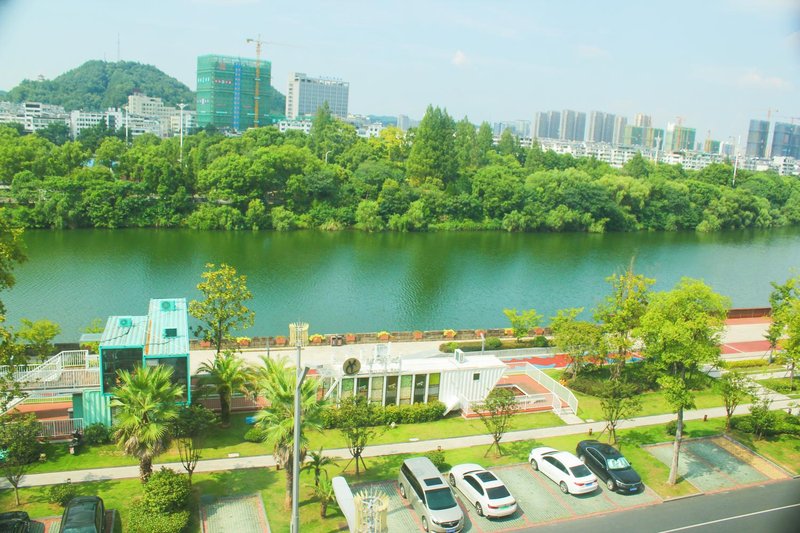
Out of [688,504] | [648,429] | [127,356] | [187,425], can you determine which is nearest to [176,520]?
[187,425]

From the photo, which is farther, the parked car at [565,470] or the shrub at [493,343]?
the shrub at [493,343]

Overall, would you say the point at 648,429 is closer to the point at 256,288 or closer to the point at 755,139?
the point at 256,288

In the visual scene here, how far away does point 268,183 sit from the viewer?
60.8 metres

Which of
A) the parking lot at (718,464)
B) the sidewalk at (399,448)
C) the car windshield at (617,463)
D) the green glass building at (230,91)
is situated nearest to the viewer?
the sidewalk at (399,448)

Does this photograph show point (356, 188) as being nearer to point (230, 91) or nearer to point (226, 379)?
point (226, 379)

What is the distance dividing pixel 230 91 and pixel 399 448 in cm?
15104

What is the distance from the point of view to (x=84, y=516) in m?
12.3

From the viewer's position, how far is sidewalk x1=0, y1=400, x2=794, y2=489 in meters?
14.8

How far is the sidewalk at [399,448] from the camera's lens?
1484cm

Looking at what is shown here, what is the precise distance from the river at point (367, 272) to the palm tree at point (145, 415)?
627 inches

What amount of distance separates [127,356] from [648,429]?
14.6 metres

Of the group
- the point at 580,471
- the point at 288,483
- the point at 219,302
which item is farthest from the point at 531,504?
the point at 219,302

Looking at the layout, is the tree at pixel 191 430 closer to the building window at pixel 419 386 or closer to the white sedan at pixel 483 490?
the white sedan at pixel 483 490

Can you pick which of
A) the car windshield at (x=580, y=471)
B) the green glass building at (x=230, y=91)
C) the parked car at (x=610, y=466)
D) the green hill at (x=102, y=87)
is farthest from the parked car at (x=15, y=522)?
the green hill at (x=102, y=87)
